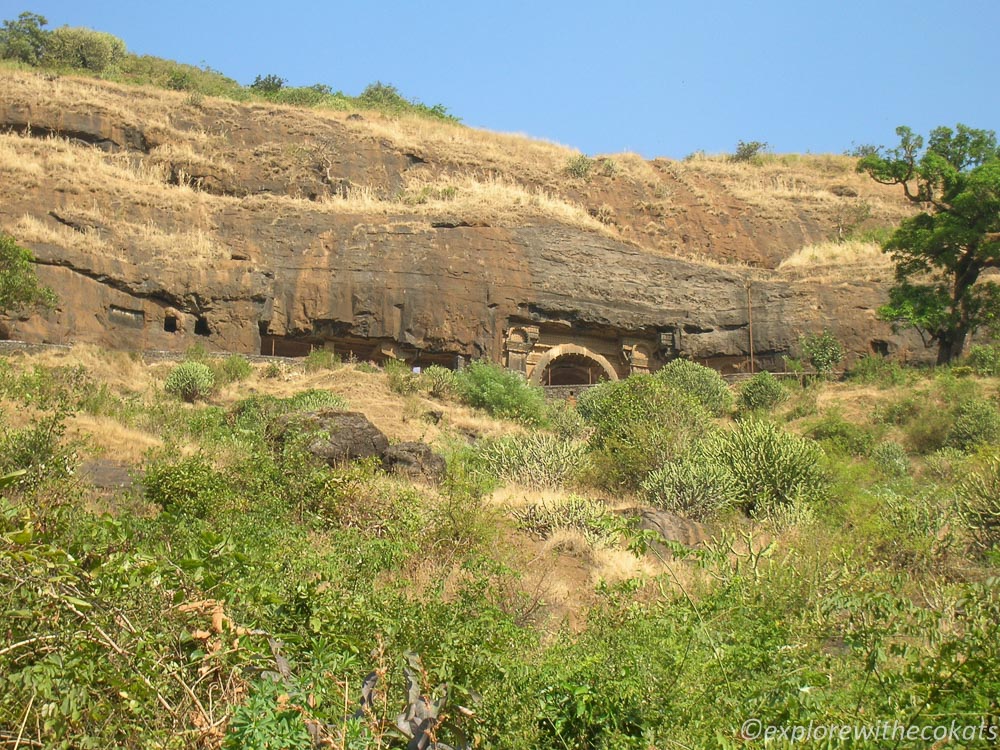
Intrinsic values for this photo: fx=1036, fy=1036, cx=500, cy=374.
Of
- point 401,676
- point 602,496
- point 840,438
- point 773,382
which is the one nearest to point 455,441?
point 602,496

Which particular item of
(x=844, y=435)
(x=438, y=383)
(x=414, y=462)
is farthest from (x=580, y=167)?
(x=414, y=462)

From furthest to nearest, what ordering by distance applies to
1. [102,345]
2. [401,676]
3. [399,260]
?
[399,260]
[102,345]
[401,676]

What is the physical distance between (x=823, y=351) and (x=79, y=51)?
38024 millimetres

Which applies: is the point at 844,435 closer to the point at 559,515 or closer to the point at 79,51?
the point at 559,515

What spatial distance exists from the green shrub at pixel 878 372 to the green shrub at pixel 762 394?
99.0 inches

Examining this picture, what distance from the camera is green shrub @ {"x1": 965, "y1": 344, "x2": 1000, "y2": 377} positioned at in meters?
24.1

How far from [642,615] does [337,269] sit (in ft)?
→ 67.7

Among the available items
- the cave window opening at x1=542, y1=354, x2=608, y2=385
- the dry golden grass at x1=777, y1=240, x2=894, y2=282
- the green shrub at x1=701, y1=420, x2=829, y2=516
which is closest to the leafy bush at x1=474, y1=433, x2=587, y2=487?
the green shrub at x1=701, y1=420, x2=829, y2=516

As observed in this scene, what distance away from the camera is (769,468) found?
1497cm

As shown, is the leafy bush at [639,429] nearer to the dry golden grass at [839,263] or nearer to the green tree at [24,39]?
the dry golden grass at [839,263]

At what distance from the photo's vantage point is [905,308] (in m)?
25.8

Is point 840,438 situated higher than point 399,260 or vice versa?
point 399,260

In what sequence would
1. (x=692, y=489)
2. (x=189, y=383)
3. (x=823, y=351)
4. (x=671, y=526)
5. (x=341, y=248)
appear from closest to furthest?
(x=671, y=526) → (x=692, y=489) → (x=189, y=383) → (x=341, y=248) → (x=823, y=351)

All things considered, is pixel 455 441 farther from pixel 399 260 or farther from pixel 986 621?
pixel 986 621
